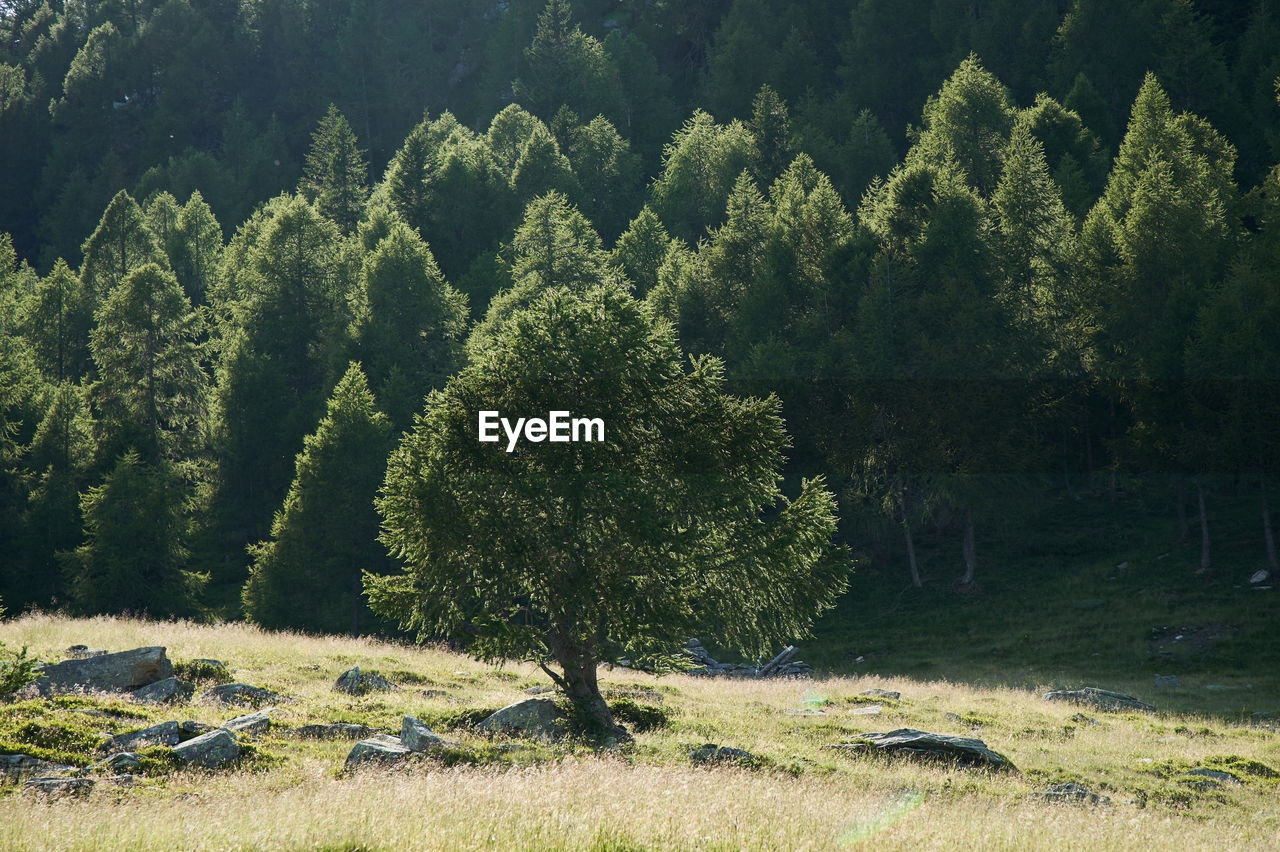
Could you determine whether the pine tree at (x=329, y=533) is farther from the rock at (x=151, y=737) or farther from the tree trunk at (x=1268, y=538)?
the tree trunk at (x=1268, y=538)

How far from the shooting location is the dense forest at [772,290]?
4247 centimetres

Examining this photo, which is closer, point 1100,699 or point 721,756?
point 721,756

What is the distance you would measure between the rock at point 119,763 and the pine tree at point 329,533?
29697 mm

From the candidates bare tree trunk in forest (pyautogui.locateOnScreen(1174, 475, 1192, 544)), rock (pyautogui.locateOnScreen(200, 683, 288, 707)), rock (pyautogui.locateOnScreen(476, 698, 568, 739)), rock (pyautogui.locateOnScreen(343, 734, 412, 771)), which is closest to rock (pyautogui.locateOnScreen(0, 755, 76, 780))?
rock (pyautogui.locateOnScreen(343, 734, 412, 771))

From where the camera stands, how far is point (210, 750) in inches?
529

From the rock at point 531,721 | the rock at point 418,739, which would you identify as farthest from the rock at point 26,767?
the rock at point 531,721

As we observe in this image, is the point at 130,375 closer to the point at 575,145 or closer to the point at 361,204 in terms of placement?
the point at 361,204

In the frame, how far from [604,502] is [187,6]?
132 metres

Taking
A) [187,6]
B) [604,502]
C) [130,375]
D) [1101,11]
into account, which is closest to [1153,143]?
Answer: [1101,11]

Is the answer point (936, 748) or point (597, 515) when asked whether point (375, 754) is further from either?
point (936, 748)

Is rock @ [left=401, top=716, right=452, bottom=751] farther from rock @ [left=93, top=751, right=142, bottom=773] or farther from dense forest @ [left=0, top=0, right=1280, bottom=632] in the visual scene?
dense forest @ [left=0, top=0, right=1280, bottom=632]

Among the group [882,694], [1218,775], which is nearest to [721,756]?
[1218,775]

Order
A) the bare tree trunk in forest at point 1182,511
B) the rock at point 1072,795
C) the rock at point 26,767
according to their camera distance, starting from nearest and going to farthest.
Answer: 1. the rock at point 26,767
2. the rock at point 1072,795
3. the bare tree trunk in forest at point 1182,511

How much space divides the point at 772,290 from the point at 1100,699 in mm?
28392
